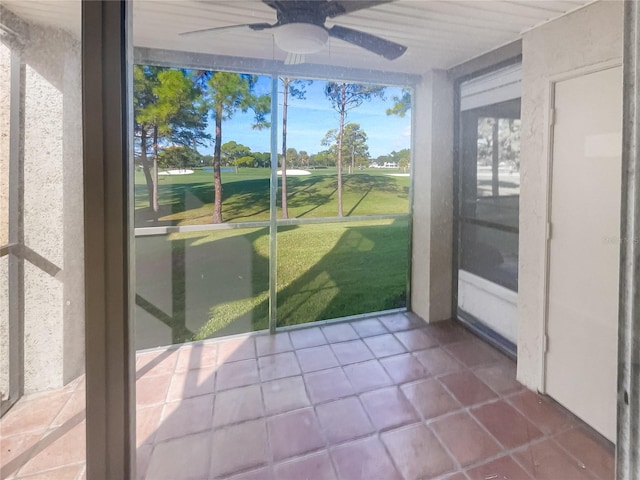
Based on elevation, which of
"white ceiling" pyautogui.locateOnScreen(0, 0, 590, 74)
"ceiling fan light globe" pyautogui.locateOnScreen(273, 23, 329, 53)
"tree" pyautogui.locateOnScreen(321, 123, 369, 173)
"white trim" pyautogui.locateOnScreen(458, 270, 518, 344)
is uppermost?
"white ceiling" pyautogui.locateOnScreen(0, 0, 590, 74)

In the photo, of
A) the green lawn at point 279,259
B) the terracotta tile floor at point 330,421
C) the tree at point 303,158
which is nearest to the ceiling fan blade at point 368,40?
the tree at point 303,158

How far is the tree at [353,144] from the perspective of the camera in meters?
2.88

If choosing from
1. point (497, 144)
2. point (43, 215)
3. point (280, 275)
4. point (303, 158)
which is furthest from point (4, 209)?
point (497, 144)

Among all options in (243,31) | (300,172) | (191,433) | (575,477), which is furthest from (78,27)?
(575,477)

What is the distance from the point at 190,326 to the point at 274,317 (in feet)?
2.19

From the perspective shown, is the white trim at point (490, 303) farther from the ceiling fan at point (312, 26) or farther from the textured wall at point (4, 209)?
the textured wall at point (4, 209)

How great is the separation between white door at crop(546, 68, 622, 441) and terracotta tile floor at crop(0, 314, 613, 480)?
20cm

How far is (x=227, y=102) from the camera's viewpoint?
8.16 ft

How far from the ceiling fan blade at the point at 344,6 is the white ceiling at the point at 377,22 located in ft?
0.19


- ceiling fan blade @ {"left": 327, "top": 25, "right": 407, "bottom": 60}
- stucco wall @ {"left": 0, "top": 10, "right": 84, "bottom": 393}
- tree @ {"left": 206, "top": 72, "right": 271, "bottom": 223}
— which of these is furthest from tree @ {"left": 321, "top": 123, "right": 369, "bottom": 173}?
stucco wall @ {"left": 0, "top": 10, "right": 84, "bottom": 393}

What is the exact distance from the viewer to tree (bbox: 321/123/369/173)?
2.88 m

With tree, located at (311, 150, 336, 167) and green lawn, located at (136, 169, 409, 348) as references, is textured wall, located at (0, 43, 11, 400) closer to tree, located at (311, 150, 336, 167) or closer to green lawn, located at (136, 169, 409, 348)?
green lawn, located at (136, 169, 409, 348)

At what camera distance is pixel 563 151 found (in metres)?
1.84

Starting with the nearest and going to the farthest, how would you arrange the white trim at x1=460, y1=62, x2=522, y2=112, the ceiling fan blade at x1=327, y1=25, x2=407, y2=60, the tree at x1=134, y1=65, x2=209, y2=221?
the ceiling fan blade at x1=327, y1=25, x2=407, y2=60 → the tree at x1=134, y1=65, x2=209, y2=221 → the white trim at x1=460, y1=62, x2=522, y2=112
